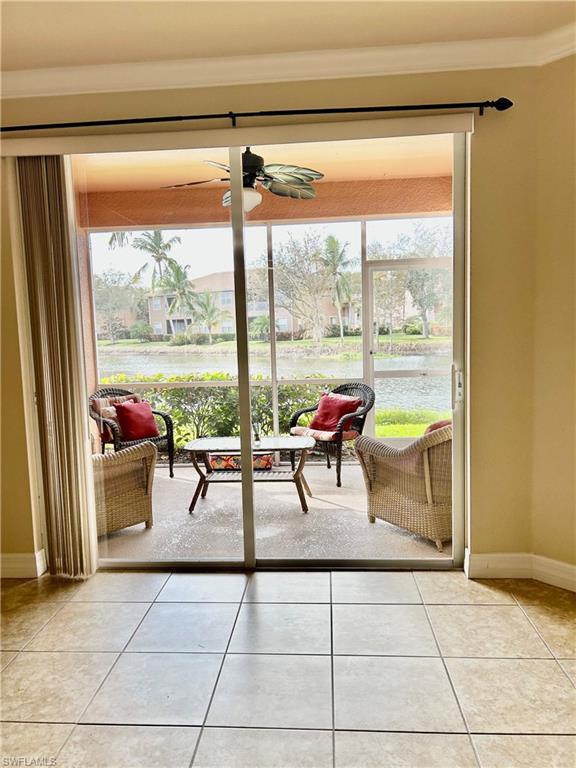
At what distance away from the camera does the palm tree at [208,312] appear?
323cm

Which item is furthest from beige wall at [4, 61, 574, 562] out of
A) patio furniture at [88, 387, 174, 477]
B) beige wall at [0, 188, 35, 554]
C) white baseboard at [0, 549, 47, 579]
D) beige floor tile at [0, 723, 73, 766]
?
white baseboard at [0, 549, 47, 579]

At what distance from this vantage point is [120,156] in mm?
3125

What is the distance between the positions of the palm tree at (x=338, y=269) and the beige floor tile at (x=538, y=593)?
175 centimetres

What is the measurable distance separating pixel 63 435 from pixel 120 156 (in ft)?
5.26

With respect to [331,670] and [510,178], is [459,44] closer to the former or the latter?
[510,178]

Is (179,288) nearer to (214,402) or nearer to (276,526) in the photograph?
(214,402)

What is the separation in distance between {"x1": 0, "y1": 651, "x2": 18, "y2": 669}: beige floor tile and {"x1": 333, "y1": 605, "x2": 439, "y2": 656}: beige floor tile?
1437mm

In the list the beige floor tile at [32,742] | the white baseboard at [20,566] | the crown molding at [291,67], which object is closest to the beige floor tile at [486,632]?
the beige floor tile at [32,742]

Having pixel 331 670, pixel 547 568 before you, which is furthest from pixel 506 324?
pixel 331 670

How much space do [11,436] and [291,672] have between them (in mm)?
2074

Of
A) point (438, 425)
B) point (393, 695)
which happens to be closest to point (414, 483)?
point (438, 425)

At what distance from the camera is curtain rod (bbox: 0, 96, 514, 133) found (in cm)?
282

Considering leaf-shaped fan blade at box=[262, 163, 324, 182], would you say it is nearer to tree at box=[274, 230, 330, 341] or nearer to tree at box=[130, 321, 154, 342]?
tree at box=[274, 230, 330, 341]

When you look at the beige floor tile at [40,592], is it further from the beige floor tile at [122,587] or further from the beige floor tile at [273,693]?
the beige floor tile at [273,693]
